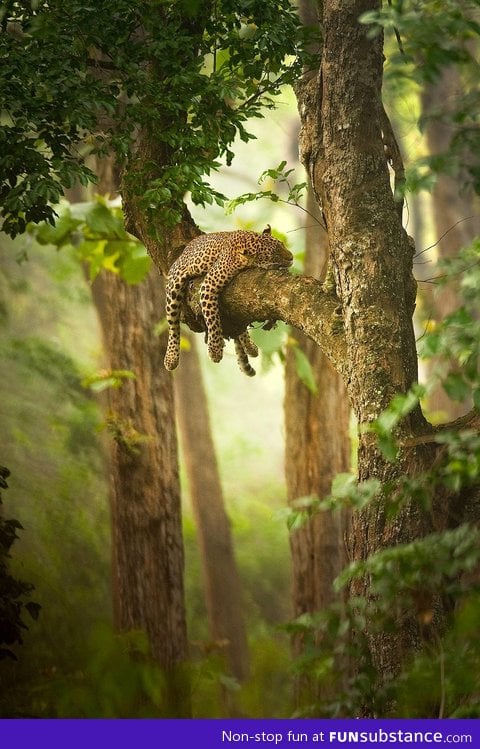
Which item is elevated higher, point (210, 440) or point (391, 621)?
point (210, 440)

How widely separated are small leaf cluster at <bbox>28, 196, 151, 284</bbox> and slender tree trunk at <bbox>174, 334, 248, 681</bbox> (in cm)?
221

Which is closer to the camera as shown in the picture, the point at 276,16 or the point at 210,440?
the point at 276,16

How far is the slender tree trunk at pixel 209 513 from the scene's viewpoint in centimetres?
705

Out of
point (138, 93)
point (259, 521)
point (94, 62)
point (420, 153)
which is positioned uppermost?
point (420, 153)

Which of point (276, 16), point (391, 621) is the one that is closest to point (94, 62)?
point (276, 16)

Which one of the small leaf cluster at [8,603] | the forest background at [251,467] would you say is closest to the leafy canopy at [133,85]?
the forest background at [251,467]

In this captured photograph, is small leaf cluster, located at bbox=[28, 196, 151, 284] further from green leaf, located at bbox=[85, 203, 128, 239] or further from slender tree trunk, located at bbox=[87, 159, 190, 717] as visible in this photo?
slender tree trunk, located at bbox=[87, 159, 190, 717]

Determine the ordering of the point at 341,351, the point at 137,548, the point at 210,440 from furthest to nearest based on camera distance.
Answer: the point at 210,440 < the point at 137,548 < the point at 341,351

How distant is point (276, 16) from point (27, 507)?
444 centimetres

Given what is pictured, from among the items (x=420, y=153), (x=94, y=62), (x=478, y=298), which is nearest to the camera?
(x=478, y=298)

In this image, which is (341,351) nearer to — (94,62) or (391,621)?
(391,621)

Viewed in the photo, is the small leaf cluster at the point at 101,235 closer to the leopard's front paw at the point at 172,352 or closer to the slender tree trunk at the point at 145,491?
the slender tree trunk at the point at 145,491

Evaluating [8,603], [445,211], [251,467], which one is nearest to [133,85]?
[8,603]

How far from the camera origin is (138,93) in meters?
3.62
